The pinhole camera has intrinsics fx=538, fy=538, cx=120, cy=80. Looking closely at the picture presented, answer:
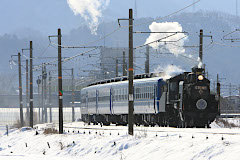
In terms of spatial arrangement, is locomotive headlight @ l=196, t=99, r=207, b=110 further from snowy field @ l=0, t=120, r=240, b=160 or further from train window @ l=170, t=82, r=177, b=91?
snowy field @ l=0, t=120, r=240, b=160

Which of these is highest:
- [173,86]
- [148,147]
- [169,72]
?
[169,72]

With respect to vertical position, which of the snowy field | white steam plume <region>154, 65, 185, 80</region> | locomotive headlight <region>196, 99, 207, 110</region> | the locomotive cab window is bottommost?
the snowy field

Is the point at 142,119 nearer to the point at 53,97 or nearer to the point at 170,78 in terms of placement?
the point at 170,78

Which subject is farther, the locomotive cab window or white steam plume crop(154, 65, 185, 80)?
white steam plume crop(154, 65, 185, 80)

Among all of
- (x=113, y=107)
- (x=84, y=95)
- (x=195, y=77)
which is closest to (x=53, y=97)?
(x=84, y=95)

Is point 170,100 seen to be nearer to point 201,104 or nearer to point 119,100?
point 201,104

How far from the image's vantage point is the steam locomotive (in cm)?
3266

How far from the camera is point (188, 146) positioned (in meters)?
18.9

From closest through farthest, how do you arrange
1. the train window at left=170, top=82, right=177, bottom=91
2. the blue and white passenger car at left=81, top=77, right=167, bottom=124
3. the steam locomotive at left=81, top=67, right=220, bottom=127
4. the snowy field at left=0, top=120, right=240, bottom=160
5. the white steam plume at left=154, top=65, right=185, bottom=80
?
the snowy field at left=0, top=120, right=240, bottom=160 → the steam locomotive at left=81, top=67, right=220, bottom=127 → the train window at left=170, top=82, right=177, bottom=91 → the white steam plume at left=154, top=65, right=185, bottom=80 → the blue and white passenger car at left=81, top=77, right=167, bottom=124

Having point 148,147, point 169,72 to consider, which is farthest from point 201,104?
point 148,147

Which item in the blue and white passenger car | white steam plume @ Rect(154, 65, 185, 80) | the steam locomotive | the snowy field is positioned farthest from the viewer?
the blue and white passenger car

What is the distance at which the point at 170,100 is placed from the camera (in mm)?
34250

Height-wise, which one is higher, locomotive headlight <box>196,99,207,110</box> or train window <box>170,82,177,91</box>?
train window <box>170,82,177,91</box>

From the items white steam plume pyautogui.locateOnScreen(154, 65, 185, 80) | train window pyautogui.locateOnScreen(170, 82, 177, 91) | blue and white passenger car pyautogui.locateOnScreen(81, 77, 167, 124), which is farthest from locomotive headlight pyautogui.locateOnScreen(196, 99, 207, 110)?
white steam plume pyautogui.locateOnScreen(154, 65, 185, 80)
